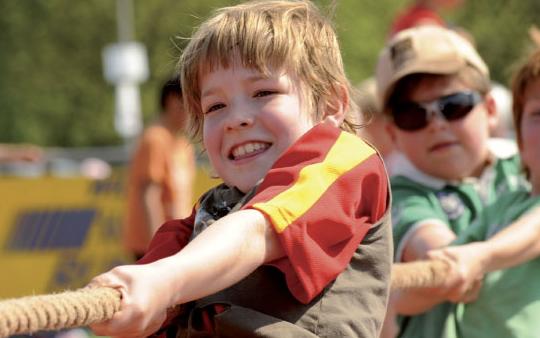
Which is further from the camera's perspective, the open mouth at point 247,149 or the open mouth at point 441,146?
the open mouth at point 441,146

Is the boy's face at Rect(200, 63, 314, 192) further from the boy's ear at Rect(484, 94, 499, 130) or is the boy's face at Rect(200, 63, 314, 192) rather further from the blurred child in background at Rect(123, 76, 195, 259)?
the blurred child in background at Rect(123, 76, 195, 259)

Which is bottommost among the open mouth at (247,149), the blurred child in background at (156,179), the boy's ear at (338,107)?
the open mouth at (247,149)

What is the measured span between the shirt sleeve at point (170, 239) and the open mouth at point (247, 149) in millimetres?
276

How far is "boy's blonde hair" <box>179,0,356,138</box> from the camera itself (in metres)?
2.68

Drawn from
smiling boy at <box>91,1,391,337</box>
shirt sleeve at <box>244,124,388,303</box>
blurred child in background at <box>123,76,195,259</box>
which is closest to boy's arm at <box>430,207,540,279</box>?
smiling boy at <box>91,1,391,337</box>

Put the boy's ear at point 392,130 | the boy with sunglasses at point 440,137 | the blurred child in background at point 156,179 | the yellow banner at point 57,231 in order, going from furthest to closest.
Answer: the yellow banner at point 57,231
the blurred child in background at point 156,179
the boy's ear at point 392,130
the boy with sunglasses at point 440,137

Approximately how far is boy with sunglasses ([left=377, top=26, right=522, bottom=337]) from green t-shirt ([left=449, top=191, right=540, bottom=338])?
0.80ft

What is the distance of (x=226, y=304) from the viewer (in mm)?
2578

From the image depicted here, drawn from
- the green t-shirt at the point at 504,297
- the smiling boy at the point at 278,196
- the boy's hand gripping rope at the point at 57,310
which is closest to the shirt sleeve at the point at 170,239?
the smiling boy at the point at 278,196

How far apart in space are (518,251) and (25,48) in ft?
128

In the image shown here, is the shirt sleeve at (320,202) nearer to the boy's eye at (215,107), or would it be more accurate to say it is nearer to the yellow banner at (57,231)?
the boy's eye at (215,107)

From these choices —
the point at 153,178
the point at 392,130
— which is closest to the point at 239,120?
the point at 392,130

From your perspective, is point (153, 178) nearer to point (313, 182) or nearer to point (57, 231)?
point (57, 231)

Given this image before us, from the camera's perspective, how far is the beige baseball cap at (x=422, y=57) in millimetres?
4277
